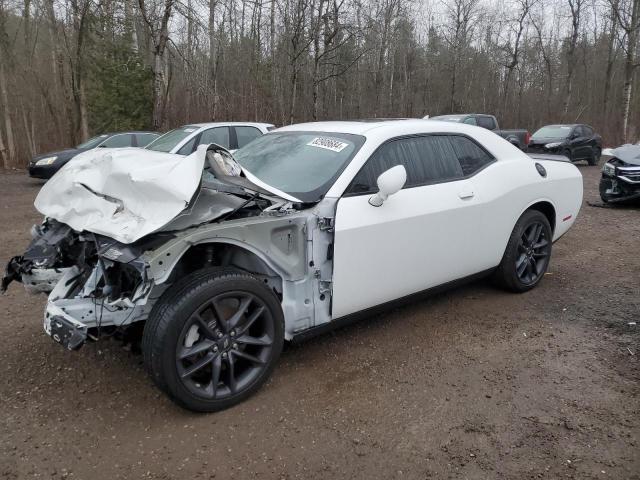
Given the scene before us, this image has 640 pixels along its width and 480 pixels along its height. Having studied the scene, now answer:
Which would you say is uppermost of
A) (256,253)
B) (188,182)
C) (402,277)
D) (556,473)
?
(188,182)

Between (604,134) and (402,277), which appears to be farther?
(604,134)

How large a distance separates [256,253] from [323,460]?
1.19 m

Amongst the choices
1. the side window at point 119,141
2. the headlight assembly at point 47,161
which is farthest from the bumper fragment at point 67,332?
the headlight assembly at point 47,161

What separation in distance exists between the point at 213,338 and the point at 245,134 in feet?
25.1

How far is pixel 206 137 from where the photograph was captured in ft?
30.3

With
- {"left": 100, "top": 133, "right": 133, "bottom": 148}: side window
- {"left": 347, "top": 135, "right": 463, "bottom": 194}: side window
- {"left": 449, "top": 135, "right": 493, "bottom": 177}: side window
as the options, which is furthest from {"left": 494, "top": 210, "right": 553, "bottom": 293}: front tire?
{"left": 100, "top": 133, "right": 133, "bottom": 148}: side window

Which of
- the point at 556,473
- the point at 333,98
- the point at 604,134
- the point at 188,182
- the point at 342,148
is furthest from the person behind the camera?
the point at 333,98

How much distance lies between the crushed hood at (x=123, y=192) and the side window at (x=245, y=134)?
20.8 ft

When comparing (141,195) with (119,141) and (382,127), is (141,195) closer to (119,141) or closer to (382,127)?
(382,127)

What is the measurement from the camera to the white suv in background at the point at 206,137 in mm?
8875

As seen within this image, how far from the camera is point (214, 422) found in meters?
2.73

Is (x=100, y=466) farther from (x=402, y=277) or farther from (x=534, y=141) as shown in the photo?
(x=534, y=141)

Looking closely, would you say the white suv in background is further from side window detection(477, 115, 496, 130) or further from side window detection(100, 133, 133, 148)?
side window detection(477, 115, 496, 130)

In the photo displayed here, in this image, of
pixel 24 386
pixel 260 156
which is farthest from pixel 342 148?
pixel 24 386
